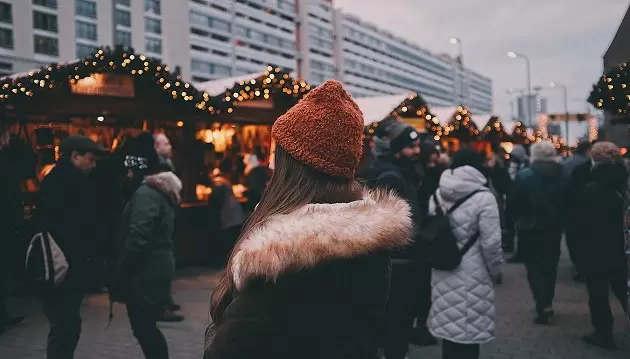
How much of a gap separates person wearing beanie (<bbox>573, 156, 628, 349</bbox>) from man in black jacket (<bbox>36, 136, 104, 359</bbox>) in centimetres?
437

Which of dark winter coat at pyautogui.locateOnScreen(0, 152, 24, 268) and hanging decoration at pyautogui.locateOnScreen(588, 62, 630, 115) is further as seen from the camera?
dark winter coat at pyautogui.locateOnScreen(0, 152, 24, 268)

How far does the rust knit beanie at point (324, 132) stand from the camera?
1823 millimetres

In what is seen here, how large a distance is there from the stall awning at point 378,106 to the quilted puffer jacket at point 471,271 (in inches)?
319

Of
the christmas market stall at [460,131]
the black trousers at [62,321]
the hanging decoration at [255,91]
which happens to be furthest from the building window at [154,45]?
the black trousers at [62,321]

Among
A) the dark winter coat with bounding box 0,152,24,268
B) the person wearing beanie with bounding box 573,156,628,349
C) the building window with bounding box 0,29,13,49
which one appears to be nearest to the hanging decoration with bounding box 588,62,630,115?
the person wearing beanie with bounding box 573,156,628,349

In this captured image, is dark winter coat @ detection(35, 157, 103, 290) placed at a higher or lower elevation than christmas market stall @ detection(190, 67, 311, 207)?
lower

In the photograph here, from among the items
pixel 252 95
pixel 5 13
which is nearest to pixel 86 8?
pixel 5 13

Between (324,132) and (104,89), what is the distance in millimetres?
8652

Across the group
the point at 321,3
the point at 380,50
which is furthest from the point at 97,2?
the point at 380,50

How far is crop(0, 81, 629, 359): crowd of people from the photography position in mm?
1680

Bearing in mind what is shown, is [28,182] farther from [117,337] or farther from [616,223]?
[616,223]

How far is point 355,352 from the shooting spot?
69.1 inches

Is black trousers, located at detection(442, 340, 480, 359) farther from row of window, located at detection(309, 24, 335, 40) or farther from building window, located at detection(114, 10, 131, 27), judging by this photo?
row of window, located at detection(309, 24, 335, 40)

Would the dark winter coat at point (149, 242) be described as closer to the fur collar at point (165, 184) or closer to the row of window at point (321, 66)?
the fur collar at point (165, 184)
